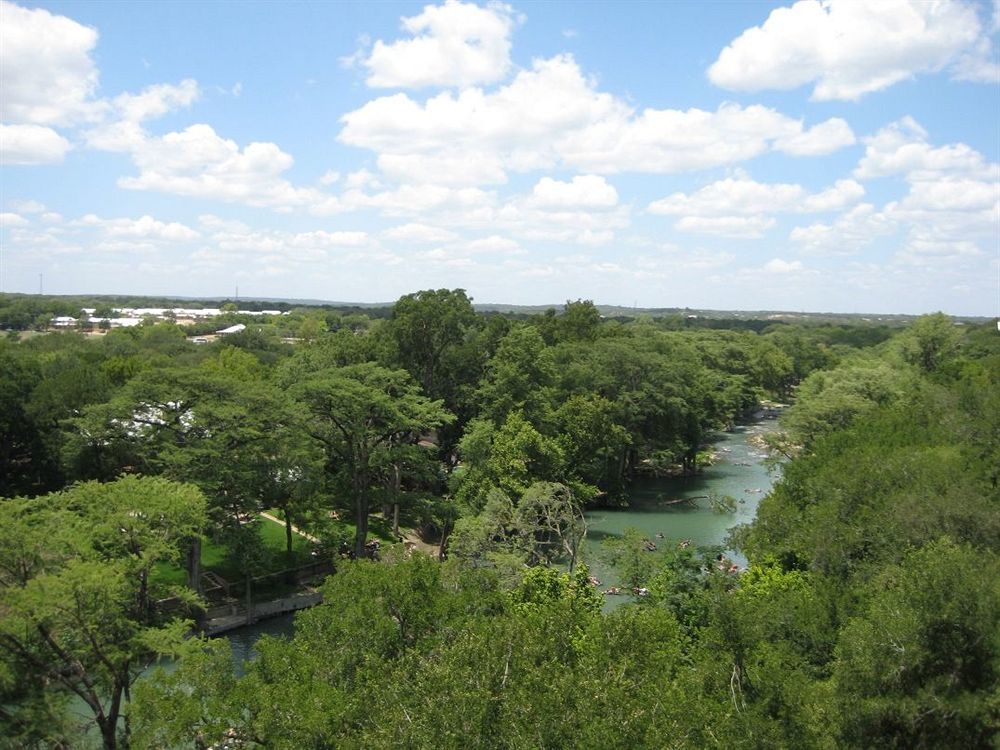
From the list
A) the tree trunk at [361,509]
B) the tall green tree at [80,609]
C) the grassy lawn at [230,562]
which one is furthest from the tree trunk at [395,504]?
the tall green tree at [80,609]

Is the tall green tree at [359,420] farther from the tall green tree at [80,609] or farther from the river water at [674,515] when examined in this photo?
the tall green tree at [80,609]

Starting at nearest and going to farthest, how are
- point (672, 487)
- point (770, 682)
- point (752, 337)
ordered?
point (770, 682), point (672, 487), point (752, 337)

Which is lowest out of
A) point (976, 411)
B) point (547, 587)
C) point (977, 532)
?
point (547, 587)

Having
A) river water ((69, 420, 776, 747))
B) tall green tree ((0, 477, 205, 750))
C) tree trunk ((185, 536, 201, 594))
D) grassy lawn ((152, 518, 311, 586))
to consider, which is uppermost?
tall green tree ((0, 477, 205, 750))

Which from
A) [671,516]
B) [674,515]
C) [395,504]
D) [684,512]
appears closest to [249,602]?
[395,504]

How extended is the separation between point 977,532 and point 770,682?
10792 mm

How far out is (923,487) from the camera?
2333 centimetres

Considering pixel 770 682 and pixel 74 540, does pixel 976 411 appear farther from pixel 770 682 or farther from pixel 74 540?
pixel 74 540

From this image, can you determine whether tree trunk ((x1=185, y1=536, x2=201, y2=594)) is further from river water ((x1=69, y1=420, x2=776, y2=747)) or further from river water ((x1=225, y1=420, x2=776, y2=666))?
river water ((x1=225, y1=420, x2=776, y2=666))

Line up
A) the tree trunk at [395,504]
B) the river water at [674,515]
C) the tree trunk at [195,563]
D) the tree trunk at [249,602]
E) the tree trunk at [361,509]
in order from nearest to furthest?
the tree trunk at [195,563] → the tree trunk at [249,602] → the river water at [674,515] → the tree trunk at [361,509] → the tree trunk at [395,504]

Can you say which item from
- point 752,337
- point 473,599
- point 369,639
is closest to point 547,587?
point 473,599

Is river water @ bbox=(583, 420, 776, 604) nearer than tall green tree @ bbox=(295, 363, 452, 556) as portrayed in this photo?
No

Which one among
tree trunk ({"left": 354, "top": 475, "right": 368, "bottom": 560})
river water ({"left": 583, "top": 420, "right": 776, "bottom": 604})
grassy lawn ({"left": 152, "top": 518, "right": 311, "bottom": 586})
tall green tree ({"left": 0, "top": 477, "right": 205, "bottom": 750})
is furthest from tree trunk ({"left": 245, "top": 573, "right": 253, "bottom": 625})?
river water ({"left": 583, "top": 420, "right": 776, "bottom": 604})

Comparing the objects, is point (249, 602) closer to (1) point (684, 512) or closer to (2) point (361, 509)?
(2) point (361, 509)
